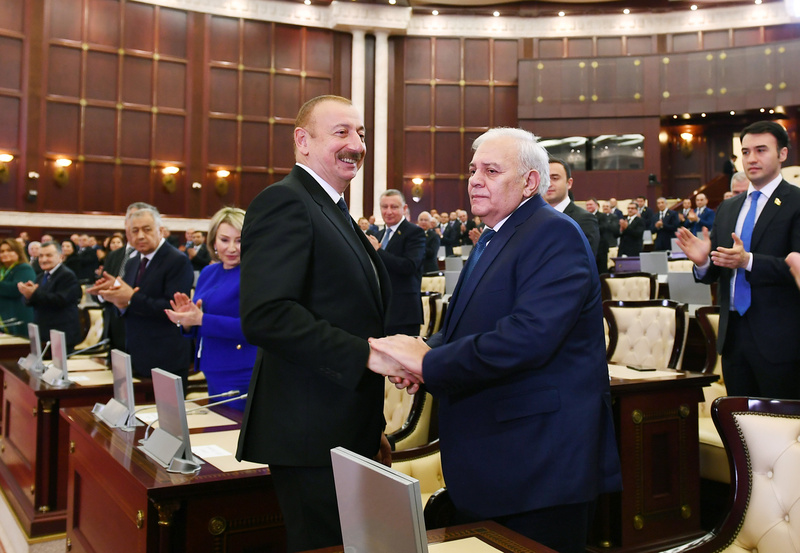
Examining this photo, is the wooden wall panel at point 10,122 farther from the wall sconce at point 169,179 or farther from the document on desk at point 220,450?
the document on desk at point 220,450

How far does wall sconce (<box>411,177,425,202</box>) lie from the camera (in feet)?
56.5

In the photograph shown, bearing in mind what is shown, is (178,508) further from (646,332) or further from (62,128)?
(62,128)

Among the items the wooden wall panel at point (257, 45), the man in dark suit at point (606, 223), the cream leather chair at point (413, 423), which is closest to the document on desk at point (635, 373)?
the cream leather chair at point (413, 423)

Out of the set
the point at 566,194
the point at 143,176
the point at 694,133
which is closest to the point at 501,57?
the point at 694,133

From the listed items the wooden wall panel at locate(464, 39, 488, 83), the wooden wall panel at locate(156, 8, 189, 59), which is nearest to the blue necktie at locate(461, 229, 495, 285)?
the wooden wall panel at locate(156, 8, 189, 59)

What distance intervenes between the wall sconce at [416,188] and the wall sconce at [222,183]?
4.29m

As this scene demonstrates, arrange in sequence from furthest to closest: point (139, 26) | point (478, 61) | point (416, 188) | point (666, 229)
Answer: point (478, 61), point (416, 188), point (139, 26), point (666, 229)

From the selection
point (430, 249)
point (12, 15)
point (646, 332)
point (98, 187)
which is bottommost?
point (646, 332)

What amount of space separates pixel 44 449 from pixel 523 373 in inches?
105

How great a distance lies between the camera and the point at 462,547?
1.32 meters

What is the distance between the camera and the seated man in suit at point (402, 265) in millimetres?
5090

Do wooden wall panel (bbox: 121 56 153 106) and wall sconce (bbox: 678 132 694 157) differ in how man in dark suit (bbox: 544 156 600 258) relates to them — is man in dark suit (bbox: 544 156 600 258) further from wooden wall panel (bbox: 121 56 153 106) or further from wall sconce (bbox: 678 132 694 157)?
wall sconce (bbox: 678 132 694 157)

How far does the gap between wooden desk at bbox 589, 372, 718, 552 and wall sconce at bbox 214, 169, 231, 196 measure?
13.9 metres

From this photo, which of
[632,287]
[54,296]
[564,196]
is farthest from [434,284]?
[564,196]
